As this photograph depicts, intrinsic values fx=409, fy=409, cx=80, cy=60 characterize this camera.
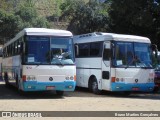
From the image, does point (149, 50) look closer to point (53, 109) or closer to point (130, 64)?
point (130, 64)

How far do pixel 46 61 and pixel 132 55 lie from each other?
4405 mm

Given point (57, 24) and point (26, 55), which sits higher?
point (57, 24)

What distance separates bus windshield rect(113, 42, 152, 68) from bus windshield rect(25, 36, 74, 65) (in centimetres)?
254

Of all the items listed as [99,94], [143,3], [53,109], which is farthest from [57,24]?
[53,109]

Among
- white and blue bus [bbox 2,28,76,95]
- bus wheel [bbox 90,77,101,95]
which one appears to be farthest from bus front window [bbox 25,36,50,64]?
bus wheel [bbox 90,77,101,95]

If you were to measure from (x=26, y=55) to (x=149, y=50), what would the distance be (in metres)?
6.23

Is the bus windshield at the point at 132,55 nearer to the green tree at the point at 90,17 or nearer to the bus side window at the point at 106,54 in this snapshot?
the bus side window at the point at 106,54

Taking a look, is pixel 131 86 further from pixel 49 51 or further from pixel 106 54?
pixel 49 51

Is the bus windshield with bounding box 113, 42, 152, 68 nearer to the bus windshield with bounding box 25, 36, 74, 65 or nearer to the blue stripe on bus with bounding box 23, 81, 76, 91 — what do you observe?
the bus windshield with bounding box 25, 36, 74, 65

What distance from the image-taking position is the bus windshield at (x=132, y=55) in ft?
64.2

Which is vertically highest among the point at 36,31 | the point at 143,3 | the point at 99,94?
the point at 143,3

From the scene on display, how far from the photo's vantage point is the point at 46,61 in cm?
1791

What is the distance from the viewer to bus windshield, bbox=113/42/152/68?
19.6 meters

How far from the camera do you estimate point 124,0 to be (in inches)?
1161
